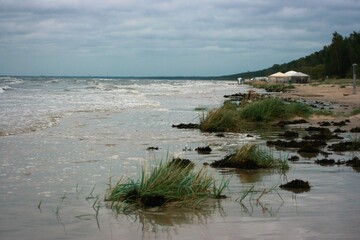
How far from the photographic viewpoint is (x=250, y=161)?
35.3 feet

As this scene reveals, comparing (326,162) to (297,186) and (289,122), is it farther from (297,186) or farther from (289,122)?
(289,122)

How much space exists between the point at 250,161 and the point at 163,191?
363 centimetres

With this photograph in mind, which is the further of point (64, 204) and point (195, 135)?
point (195, 135)

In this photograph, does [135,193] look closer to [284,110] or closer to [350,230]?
[350,230]

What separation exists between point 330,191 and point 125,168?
13.9 feet

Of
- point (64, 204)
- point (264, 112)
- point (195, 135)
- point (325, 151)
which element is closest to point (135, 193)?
point (64, 204)

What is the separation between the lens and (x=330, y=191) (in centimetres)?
840

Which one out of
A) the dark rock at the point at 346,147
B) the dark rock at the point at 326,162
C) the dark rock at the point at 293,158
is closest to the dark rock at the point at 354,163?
the dark rock at the point at 326,162

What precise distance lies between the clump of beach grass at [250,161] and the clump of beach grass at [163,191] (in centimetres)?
272

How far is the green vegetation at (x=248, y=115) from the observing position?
1884cm

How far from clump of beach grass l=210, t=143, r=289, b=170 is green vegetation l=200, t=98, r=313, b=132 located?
776 centimetres

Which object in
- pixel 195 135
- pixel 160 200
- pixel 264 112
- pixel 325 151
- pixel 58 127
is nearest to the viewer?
pixel 160 200

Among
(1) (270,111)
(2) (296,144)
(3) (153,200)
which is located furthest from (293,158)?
(1) (270,111)

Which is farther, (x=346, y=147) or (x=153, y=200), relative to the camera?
(x=346, y=147)
